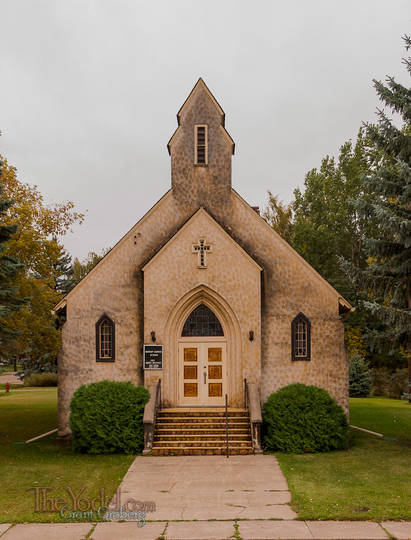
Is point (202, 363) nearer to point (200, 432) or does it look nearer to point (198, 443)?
point (200, 432)

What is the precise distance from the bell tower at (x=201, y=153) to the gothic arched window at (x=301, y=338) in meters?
4.73

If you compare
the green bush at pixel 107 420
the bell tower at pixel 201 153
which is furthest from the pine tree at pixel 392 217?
the green bush at pixel 107 420

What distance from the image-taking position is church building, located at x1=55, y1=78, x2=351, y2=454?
16.6 metres

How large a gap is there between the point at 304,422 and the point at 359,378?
20005mm

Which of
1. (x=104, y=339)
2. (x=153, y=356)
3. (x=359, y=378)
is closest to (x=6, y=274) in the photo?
(x=104, y=339)

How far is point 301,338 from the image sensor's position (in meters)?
16.8

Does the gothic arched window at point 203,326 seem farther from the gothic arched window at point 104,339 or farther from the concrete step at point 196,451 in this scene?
the concrete step at point 196,451

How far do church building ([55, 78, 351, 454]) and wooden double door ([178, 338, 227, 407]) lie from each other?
0.03 meters

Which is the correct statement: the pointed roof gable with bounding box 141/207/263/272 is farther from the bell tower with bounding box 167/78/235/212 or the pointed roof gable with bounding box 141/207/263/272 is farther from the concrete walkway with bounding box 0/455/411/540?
the concrete walkway with bounding box 0/455/411/540

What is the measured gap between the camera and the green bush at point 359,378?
33156mm

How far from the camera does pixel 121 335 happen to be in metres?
16.9

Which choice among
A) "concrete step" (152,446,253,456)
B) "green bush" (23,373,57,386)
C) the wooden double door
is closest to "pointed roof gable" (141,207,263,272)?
the wooden double door

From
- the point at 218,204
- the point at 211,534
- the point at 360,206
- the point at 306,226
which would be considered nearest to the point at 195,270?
the point at 218,204

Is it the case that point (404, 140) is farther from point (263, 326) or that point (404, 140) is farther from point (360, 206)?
point (263, 326)
